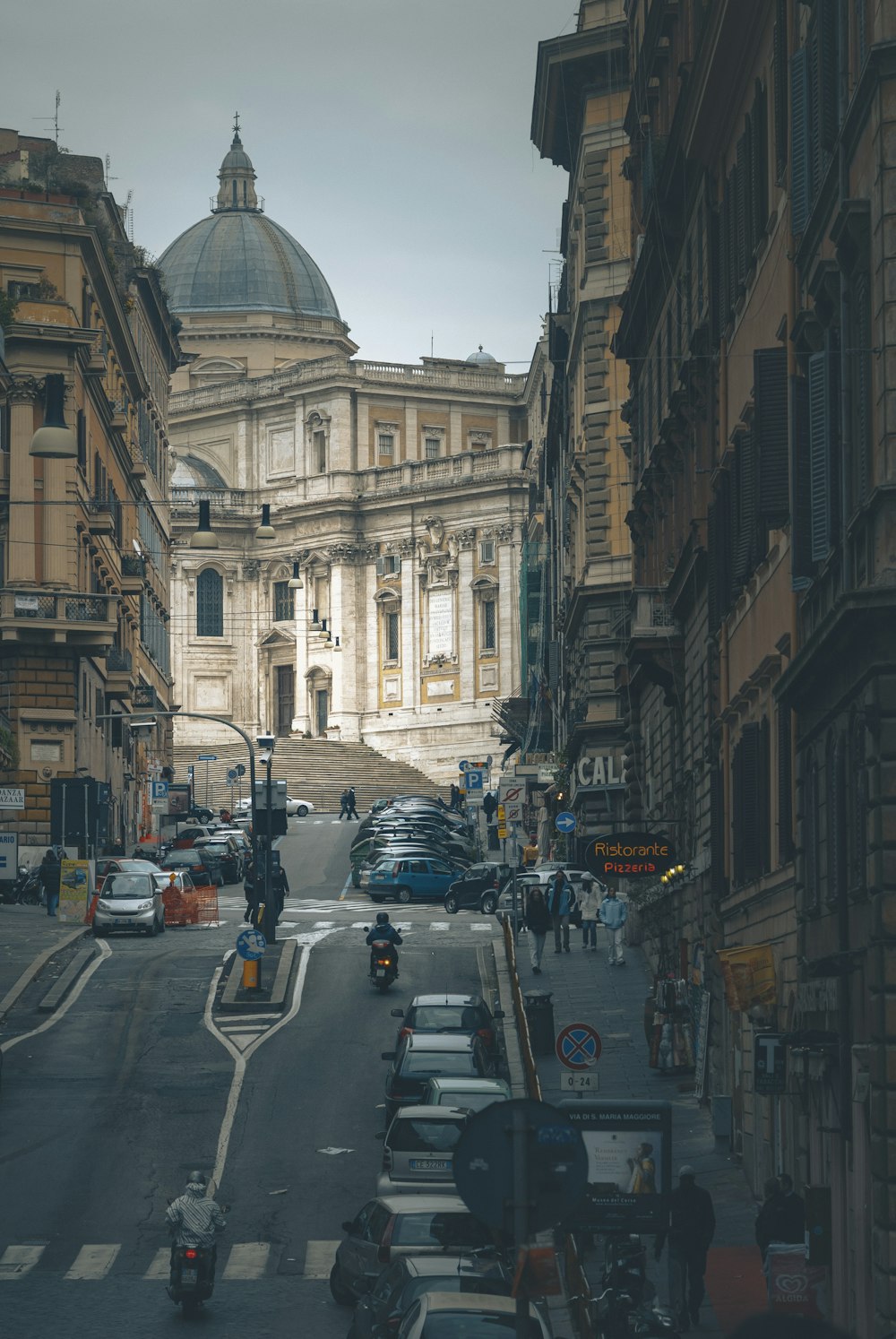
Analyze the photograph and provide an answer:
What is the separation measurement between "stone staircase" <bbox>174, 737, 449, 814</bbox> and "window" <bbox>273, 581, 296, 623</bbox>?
10960 mm

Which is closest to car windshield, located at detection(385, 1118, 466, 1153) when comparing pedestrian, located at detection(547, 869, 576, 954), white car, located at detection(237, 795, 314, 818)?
pedestrian, located at detection(547, 869, 576, 954)

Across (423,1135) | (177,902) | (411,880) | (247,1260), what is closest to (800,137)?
(423,1135)

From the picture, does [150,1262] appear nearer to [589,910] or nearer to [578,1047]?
[578,1047]

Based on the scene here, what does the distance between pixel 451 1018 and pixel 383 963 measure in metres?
8.62

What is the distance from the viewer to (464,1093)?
26.7 m

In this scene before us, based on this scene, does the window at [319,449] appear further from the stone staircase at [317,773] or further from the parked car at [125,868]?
the parked car at [125,868]

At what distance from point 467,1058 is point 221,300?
358 feet

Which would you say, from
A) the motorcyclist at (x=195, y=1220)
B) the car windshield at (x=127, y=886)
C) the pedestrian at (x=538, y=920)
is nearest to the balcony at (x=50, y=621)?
the car windshield at (x=127, y=886)

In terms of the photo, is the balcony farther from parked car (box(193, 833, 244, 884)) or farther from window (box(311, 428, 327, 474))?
window (box(311, 428, 327, 474))

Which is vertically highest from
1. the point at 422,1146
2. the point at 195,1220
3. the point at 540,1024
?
the point at 540,1024

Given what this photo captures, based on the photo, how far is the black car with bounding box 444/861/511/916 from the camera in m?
59.1

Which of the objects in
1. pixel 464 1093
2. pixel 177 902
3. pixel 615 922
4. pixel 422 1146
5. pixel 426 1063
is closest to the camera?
pixel 422 1146

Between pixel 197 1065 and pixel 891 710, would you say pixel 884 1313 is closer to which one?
pixel 891 710

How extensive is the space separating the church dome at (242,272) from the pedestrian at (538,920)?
312 ft
